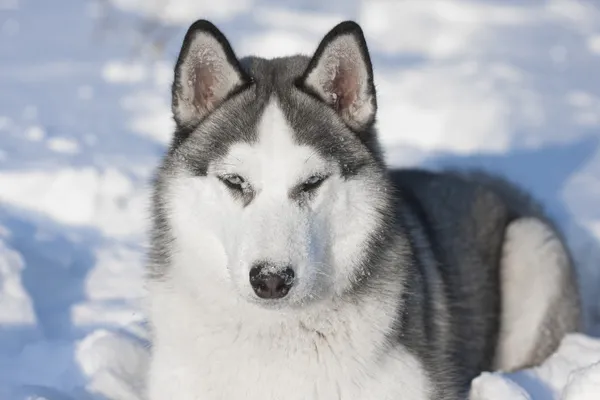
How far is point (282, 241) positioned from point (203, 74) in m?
0.85

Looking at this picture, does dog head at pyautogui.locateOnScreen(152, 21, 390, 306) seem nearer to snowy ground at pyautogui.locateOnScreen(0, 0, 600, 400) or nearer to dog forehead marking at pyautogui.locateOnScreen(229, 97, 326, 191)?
dog forehead marking at pyautogui.locateOnScreen(229, 97, 326, 191)

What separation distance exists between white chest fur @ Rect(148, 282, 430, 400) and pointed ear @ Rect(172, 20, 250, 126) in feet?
2.47

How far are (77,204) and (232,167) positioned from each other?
9.42ft

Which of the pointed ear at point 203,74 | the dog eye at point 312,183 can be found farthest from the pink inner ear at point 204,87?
the dog eye at point 312,183

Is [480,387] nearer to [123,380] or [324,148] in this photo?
[324,148]

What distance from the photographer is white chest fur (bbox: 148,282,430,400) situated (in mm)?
3494

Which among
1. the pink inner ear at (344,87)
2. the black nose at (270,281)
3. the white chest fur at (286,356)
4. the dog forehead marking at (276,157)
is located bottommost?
the white chest fur at (286,356)

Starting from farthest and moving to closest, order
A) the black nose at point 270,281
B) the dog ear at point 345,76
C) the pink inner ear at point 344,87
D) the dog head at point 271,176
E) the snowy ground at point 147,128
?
1. the snowy ground at point 147,128
2. the pink inner ear at point 344,87
3. the dog ear at point 345,76
4. the dog head at point 271,176
5. the black nose at point 270,281

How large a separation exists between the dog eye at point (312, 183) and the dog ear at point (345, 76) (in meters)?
0.38

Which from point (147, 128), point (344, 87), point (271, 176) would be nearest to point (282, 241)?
point (271, 176)

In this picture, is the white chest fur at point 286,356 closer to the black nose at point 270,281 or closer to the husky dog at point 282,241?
the husky dog at point 282,241

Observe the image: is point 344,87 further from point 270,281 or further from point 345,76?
point 270,281

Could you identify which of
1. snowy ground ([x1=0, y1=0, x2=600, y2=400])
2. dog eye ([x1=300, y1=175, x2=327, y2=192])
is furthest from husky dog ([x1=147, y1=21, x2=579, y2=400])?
snowy ground ([x1=0, y1=0, x2=600, y2=400])

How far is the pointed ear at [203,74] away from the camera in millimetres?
3479
